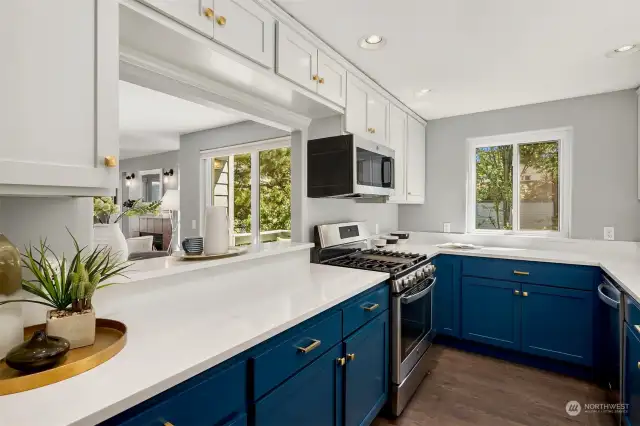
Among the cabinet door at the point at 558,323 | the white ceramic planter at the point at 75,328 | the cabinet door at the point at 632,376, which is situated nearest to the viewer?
the white ceramic planter at the point at 75,328

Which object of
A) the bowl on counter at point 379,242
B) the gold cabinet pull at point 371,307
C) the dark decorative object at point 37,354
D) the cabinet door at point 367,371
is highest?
the bowl on counter at point 379,242

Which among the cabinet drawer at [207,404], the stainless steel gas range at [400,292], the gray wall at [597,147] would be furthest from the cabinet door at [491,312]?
the cabinet drawer at [207,404]

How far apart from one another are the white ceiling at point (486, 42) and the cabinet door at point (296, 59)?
11 centimetres

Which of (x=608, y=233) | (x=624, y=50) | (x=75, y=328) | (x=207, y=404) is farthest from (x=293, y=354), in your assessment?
(x=608, y=233)

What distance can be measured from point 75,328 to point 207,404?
1.42 ft

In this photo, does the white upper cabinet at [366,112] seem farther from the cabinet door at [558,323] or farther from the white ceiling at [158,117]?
the cabinet door at [558,323]

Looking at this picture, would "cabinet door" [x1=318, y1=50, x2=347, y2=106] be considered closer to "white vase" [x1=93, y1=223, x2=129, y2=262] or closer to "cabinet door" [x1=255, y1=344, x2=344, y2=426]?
Result: "white vase" [x1=93, y1=223, x2=129, y2=262]

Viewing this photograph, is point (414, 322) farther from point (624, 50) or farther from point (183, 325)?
point (624, 50)

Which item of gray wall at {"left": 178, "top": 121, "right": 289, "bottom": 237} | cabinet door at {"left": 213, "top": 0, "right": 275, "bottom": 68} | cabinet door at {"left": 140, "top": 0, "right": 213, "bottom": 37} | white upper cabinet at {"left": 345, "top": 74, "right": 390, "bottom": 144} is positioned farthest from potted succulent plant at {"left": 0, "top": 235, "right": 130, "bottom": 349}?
gray wall at {"left": 178, "top": 121, "right": 289, "bottom": 237}

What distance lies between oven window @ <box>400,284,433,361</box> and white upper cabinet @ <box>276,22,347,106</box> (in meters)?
1.38

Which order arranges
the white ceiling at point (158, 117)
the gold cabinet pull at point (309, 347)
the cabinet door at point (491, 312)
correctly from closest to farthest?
the gold cabinet pull at point (309, 347), the cabinet door at point (491, 312), the white ceiling at point (158, 117)

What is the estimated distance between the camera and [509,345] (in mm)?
2777

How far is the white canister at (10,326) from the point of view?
901mm

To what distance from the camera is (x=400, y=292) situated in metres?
2.08
